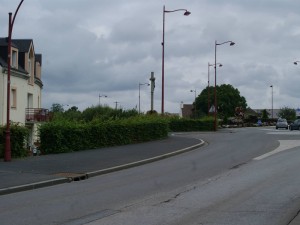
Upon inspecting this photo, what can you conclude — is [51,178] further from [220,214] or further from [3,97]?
[3,97]

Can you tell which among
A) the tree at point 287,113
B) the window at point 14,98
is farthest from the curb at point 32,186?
the tree at point 287,113

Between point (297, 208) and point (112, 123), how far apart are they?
65.5 feet

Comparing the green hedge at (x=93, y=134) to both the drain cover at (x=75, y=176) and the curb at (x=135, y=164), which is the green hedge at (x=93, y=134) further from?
the drain cover at (x=75, y=176)

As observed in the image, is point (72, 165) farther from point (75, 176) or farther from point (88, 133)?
point (88, 133)

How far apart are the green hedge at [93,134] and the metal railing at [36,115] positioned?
13.3 meters

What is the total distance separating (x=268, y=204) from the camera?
1038cm

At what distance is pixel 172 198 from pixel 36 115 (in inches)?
1342

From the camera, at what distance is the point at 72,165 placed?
19.4 metres

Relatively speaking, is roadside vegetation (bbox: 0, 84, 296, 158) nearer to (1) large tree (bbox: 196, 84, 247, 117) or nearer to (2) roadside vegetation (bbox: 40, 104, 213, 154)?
(2) roadside vegetation (bbox: 40, 104, 213, 154)

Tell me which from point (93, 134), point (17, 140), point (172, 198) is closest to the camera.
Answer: point (172, 198)

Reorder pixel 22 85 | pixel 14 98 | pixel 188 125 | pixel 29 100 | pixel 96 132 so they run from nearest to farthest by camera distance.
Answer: pixel 96 132
pixel 14 98
pixel 22 85
pixel 29 100
pixel 188 125

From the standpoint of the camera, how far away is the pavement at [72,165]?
585 inches

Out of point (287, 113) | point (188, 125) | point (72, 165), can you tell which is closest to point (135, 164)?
point (72, 165)

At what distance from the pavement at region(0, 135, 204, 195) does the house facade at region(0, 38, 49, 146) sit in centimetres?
1429
